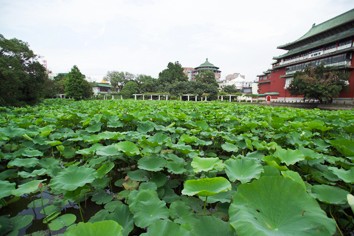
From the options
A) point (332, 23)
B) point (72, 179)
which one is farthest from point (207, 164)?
point (332, 23)

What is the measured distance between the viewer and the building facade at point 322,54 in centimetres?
1933

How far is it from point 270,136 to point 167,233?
2300mm

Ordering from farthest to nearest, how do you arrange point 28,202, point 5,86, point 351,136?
point 5,86, point 351,136, point 28,202

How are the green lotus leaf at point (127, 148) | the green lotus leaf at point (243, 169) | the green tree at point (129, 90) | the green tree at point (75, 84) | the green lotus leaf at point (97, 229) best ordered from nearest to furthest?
the green lotus leaf at point (97, 229), the green lotus leaf at point (243, 169), the green lotus leaf at point (127, 148), the green tree at point (75, 84), the green tree at point (129, 90)

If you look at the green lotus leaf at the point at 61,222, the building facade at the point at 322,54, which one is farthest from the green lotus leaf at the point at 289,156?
the building facade at the point at 322,54

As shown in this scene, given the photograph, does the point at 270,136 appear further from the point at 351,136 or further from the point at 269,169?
the point at 269,169

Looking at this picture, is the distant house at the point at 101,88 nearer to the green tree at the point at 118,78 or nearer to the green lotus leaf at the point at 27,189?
the green tree at the point at 118,78

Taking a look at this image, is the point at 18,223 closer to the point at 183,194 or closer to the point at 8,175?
the point at 8,175

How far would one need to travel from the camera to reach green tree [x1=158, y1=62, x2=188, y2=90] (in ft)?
135

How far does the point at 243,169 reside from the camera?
1.32 meters

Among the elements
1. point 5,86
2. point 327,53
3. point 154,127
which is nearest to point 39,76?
point 5,86

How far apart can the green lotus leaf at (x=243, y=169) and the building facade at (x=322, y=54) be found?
23.0m

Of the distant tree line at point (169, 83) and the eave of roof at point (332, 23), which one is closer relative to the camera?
the eave of roof at point (332, 23)

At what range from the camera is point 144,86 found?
3962 cm
